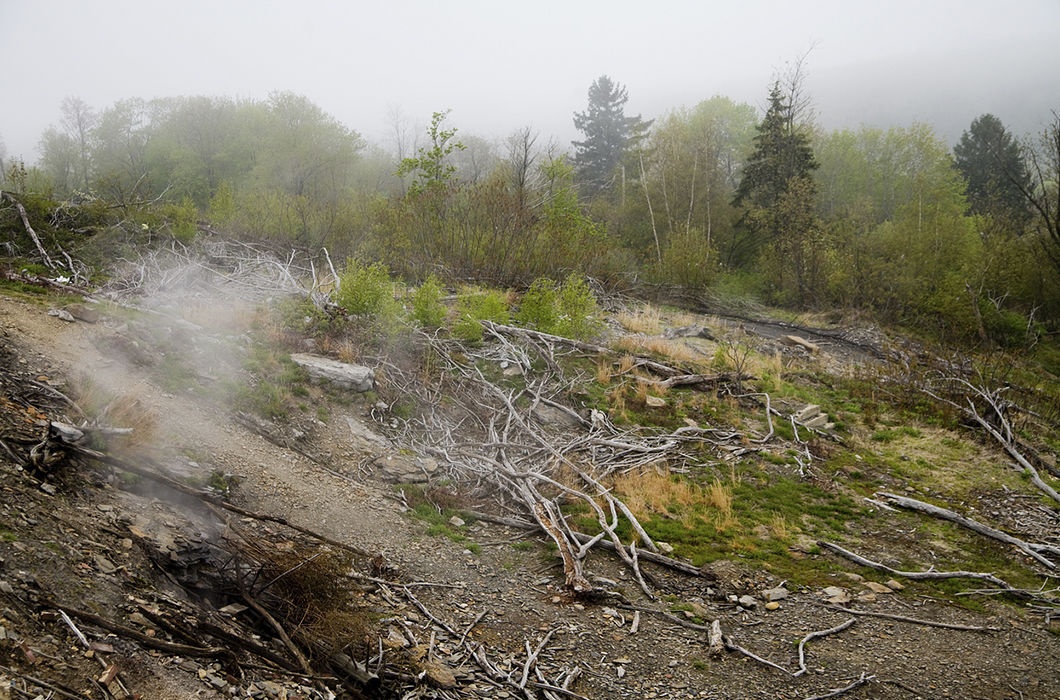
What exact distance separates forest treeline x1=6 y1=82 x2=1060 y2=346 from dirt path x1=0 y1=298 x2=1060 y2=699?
6.18m

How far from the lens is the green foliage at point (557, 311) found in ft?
35.2

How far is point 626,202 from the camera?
28.5m

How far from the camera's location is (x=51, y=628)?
7.88 feet

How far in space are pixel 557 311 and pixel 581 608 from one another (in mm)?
7237

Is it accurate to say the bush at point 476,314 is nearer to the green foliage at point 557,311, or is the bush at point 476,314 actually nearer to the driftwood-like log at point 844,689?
the green foliage at point 557,311

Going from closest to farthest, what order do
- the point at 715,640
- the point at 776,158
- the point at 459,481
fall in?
the point at 715,640 → the point at 459,481 → the point at 776,158

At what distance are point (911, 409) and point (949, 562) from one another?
5199 mm

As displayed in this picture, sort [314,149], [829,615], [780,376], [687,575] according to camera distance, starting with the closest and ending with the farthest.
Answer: [829,615], [687,575], [780,376], [314,149]

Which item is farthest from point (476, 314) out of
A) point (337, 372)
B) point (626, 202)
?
point (626, 202)

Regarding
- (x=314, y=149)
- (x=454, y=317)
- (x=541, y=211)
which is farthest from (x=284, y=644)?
(x=314, y=149)

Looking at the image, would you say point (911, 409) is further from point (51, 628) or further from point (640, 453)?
point (51, 628)

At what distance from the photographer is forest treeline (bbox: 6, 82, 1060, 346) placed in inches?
575

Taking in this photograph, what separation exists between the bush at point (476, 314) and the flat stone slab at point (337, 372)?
2.40 m

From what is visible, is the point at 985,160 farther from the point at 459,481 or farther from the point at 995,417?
the point at 459,481
